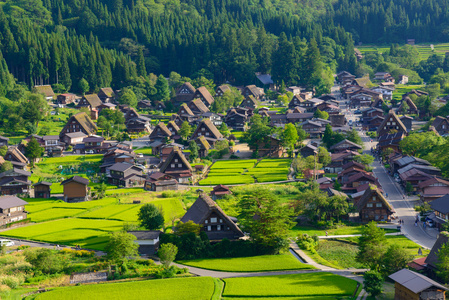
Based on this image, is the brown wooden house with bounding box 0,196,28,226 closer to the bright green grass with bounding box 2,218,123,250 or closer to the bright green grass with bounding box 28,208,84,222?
the bright green grass with bounding box 28,208,84,222

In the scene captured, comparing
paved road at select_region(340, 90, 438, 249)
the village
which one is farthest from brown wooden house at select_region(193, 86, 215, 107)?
paved road at select_region(340, 90, 438, 249)

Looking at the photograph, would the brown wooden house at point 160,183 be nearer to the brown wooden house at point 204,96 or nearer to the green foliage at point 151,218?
the green foliage at point 151,218

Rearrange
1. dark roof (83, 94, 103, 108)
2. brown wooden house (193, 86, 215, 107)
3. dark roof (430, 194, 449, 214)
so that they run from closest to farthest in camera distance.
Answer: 1. dark roof (430, 194, 449, 214)
2. dark roof (83, 94, 103, 108)
3. brown wooden house (193, 86, 215, 107)

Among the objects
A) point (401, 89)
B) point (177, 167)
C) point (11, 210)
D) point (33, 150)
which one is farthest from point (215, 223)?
point (401, 89)

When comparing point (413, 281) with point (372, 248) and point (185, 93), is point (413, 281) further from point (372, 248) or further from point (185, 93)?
point (185, 93)

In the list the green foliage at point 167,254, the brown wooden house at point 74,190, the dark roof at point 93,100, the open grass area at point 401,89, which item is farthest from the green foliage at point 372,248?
the open grass area at point 401,89

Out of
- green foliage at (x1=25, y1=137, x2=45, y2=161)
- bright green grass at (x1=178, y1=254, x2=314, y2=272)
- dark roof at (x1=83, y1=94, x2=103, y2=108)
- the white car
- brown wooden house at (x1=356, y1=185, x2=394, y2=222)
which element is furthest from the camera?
dark roof at (x1=83, y1=94, x2=103, y2=108)

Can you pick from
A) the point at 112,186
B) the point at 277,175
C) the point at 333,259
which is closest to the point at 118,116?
the point at 112,186
